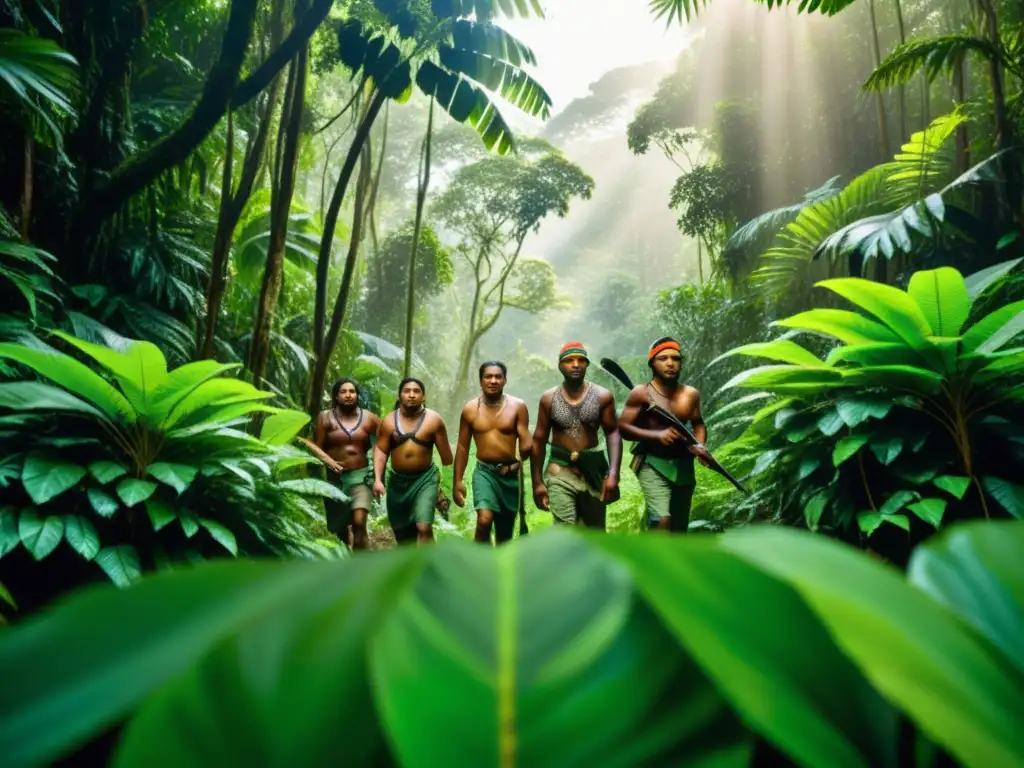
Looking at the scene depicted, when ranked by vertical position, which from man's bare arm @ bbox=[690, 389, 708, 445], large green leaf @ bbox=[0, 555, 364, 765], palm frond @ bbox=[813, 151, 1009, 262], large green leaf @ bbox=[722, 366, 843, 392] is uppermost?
palm frond @ bbox=[813, 151, 1009, 262]

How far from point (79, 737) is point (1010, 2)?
26.8ft

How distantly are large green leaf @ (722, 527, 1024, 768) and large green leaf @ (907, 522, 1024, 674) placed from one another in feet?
0.09

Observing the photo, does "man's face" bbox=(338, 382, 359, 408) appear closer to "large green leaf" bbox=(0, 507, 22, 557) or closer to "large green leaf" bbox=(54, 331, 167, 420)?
"large green leaf" bbox=(54, 331, 167, 420)

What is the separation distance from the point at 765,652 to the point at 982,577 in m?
0.17

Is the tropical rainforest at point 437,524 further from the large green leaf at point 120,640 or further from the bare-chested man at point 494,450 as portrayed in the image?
the bare-chested man at point 494,450

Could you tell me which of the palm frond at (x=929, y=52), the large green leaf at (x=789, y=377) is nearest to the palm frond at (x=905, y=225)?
the palm frond at (x=929, y=52)

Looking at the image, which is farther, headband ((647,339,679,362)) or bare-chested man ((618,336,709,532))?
headband ((647,339,679,362))

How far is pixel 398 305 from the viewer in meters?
16.7

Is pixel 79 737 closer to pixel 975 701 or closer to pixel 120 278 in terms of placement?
pixel 975 701

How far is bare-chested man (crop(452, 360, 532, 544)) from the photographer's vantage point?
3.98m

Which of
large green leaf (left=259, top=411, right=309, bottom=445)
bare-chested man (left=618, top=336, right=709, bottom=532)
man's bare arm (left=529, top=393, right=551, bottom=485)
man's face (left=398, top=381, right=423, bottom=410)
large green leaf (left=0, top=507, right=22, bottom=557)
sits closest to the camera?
large green leaf (left=0, top=507, right=22, bottom=557)

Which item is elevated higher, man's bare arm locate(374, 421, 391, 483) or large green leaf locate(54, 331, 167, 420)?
large green leaf locate(54, 331, 167, 420)

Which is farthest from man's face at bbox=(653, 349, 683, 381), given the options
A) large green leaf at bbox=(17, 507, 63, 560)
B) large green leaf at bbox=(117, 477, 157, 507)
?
large green leaf at bbox=(17, 507, 63, 560)

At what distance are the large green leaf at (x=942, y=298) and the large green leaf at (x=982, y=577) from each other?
7.50ft
